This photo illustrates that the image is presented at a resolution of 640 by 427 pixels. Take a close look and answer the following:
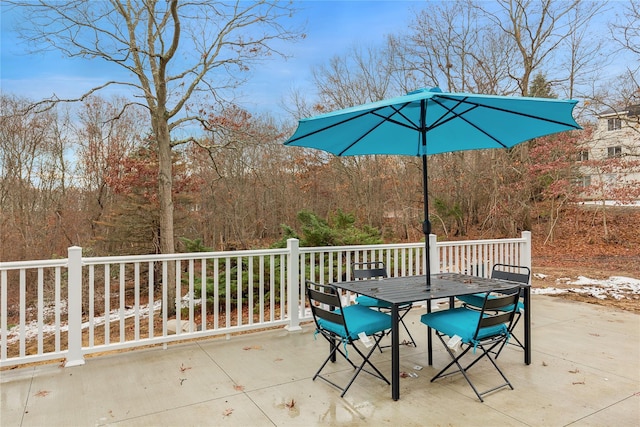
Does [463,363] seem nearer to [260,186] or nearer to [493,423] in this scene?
[493,423]

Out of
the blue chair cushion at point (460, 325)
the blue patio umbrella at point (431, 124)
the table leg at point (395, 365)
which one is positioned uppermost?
the blue patio umbrella at point (431, 124)

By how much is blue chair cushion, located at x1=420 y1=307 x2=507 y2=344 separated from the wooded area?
7463 millimetres

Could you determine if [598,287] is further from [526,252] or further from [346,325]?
[346,325]

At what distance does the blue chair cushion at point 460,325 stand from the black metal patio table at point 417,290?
16 centimetres

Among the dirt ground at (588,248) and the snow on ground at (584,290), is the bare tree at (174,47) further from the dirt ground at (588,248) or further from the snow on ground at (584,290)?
the dirt ground at (588,248)

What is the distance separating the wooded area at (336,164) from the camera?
1130cm

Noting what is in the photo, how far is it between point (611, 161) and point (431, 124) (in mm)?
10449

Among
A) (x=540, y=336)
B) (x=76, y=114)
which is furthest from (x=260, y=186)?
(x=540, y=336)

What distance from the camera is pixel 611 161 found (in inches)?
440

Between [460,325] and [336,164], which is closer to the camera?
[460,325]

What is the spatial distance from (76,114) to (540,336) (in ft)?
49.7

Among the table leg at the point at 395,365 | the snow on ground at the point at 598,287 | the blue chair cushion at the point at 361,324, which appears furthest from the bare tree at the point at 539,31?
the table leg at the point at 395,365

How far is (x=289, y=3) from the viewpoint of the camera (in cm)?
842

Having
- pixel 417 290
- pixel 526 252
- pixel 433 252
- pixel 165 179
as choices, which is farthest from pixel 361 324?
pixel 165 179
